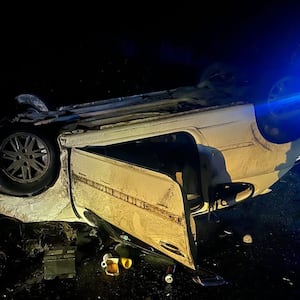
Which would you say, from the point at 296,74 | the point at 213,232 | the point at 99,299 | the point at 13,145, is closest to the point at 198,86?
the point at 296,74

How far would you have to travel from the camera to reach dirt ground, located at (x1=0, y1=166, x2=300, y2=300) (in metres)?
3.54

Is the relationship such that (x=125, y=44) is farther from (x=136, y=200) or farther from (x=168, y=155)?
(x=136, y=200)

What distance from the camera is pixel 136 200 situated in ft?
10.5

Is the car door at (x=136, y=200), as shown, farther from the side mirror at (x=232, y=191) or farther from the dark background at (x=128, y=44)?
the dark background at (x=128, y=44)

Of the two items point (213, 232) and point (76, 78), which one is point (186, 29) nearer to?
point (76, 78)

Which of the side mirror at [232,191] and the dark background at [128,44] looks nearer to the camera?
the side mirror at [232,191]

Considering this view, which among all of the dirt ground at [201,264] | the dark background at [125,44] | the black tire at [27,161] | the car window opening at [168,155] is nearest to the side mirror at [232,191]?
the car window opening at [168,155]

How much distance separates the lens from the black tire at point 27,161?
349cm

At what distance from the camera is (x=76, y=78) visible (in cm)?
746

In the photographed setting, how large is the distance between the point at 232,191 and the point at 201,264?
28.8 inches

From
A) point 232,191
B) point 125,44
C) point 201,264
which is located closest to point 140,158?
point 232,191

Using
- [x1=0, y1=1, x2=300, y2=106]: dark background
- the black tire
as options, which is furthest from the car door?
[x1=0, y1=1, x2=300, y2=106]: dark background

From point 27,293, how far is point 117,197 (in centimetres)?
119

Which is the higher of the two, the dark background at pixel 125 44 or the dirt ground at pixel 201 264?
the dark background at pixel 125 44
